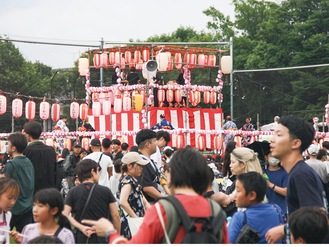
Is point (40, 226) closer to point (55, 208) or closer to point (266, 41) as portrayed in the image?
point (55, 208)

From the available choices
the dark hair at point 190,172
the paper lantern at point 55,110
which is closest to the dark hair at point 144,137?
the dark hair at point 190,172

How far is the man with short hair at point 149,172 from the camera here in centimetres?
805

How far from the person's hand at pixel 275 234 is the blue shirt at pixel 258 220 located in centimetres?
28

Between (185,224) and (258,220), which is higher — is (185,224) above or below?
above

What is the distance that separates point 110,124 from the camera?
1123 inches

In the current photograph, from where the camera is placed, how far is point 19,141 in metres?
7.90

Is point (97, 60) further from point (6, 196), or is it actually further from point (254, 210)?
point (254, 210)

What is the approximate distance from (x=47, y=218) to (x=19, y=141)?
2.35 m

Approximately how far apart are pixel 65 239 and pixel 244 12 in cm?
4672

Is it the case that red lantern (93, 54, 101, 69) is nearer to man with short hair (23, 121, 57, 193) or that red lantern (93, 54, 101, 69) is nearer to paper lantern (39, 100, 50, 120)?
paper lantern (39, 100, 50, 120)

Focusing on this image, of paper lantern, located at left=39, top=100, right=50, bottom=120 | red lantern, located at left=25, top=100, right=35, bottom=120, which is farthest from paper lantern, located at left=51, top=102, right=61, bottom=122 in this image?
red lantern, located at left=25, top=100, right=35, bottom=120

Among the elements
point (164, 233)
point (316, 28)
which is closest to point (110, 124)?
point (316, 28)

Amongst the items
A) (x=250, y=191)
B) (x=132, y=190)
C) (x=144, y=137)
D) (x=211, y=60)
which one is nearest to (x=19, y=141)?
(x=132, y=190)

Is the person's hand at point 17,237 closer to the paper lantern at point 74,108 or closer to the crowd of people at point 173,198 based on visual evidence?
the crowd of people at point 173,198
